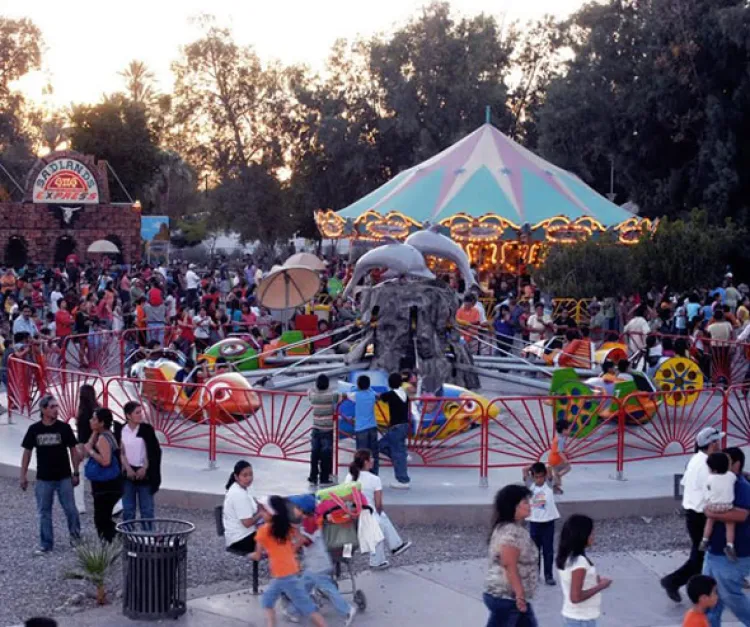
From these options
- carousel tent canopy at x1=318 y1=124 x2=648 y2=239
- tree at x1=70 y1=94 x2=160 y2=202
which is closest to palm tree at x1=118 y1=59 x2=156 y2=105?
tree at x1=70 y1=94 x2=160 y2=202

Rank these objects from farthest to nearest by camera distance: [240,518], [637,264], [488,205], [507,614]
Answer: [488,205]
[637,264]
[240,518]
[507,614]

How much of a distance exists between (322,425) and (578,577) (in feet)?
16.6

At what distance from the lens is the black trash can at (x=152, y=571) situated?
811cm

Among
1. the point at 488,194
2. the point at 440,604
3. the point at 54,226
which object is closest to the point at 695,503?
the point at 440,604

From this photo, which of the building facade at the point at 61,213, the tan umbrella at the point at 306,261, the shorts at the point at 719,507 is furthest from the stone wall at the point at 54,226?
the shorts at the point at 719,507

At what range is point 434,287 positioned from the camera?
15.4 meters

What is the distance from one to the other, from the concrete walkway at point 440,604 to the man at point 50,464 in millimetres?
1539

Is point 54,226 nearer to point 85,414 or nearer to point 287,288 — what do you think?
point 287,288

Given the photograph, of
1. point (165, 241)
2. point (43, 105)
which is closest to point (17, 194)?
point (43, 105)

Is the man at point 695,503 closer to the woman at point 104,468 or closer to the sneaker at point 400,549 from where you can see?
the sneaker at point 400,549

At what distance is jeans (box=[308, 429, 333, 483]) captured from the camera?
11164mm

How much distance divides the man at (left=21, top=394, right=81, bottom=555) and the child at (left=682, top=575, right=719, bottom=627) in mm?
5426

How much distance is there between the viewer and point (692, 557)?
336 inches

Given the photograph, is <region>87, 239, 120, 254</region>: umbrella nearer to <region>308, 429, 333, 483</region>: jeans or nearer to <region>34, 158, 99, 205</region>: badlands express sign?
<region>34, 158, 99, 205</region>: badlands express sign
